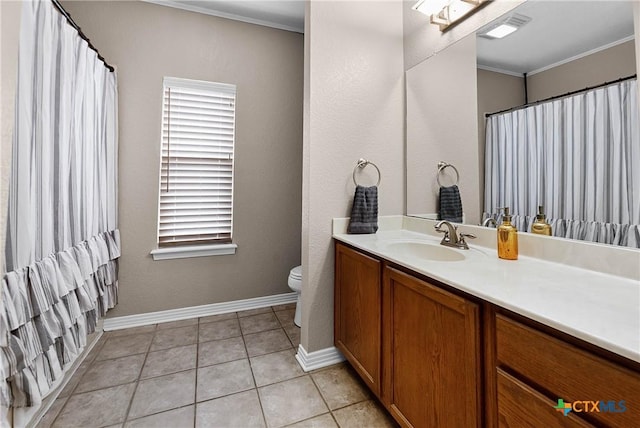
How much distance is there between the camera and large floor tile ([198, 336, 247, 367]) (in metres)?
1.85

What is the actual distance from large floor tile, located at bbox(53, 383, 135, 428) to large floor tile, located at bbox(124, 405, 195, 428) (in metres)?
0.09

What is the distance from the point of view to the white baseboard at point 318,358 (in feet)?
5.77

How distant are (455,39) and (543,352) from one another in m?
1.69

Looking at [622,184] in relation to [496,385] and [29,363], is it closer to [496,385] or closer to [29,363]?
[496,385]

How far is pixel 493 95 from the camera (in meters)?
1.41

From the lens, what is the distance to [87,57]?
1701 millimetres

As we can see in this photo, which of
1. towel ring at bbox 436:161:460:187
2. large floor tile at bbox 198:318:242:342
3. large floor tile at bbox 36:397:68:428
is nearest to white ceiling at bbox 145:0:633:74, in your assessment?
towel ring at bbox 436:161:460:187

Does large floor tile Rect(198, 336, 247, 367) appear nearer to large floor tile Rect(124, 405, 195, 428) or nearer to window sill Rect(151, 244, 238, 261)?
large floor tile Rect(124, 405, 195, 428)

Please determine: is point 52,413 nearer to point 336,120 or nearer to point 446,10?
A: point 336,120

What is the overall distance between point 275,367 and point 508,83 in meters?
2.05

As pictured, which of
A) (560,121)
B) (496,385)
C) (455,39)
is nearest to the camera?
(496,385)

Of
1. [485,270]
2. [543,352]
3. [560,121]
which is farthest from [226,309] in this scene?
[560,121]

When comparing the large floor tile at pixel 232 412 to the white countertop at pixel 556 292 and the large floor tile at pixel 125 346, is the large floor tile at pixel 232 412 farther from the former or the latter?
the white countertop at pixel 556 292

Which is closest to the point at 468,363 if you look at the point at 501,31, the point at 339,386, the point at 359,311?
the point at 359,311
